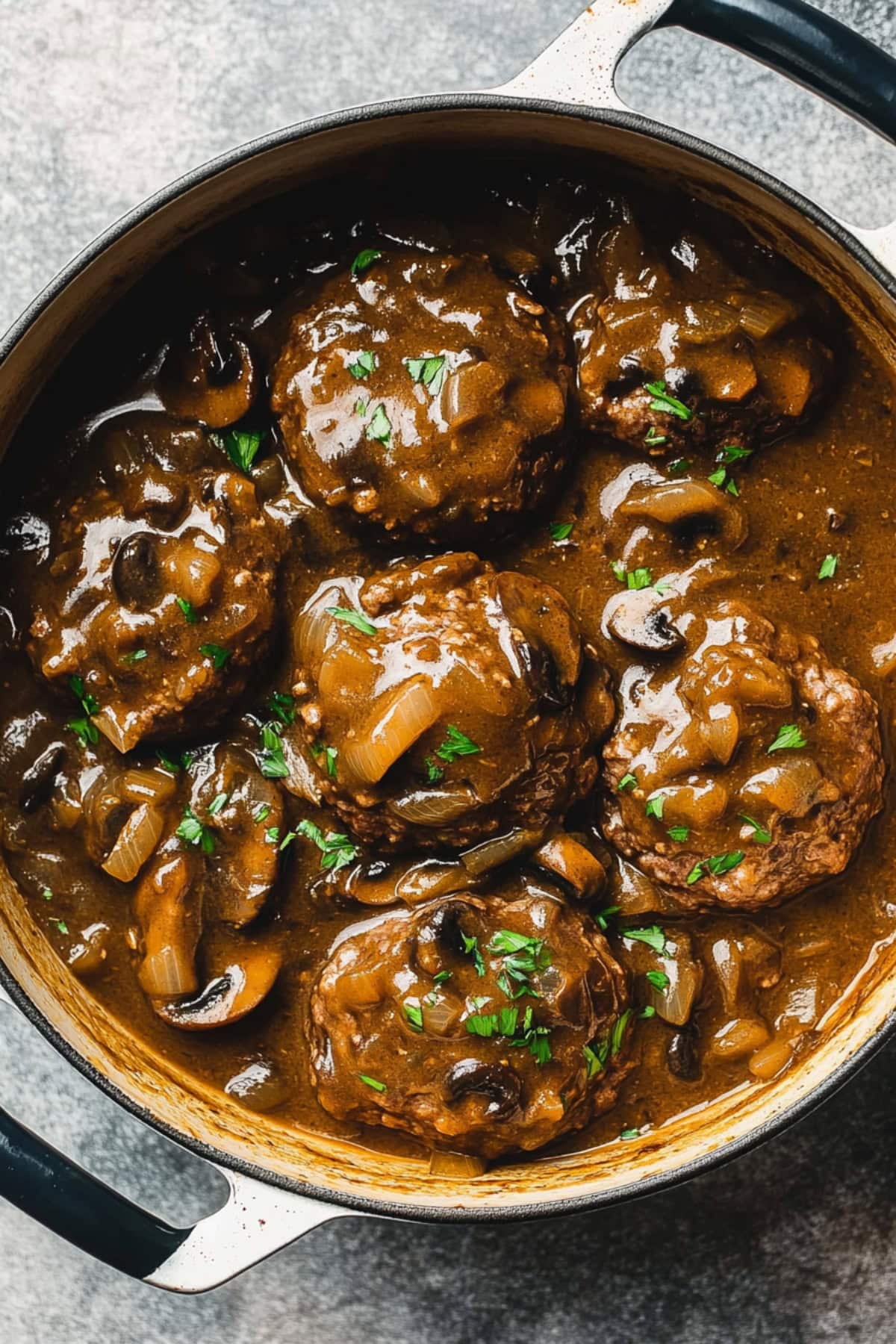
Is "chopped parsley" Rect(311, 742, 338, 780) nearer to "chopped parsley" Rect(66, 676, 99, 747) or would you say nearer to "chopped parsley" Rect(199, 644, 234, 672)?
"chopped parsley" Rect(199, 644, 234, 672)

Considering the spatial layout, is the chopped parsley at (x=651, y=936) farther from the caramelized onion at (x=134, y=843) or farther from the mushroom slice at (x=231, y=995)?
the caramelized onion at (x=134, y=843)

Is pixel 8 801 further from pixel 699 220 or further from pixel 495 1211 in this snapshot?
pixel 699 220

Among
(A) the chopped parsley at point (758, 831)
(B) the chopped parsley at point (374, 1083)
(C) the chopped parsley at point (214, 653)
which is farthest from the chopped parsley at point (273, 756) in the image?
(A) the chopped parsley at point (758, 831)

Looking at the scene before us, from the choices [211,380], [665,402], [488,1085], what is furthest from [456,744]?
[211,380]

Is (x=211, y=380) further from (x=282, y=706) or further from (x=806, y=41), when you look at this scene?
(x=806, y=41)

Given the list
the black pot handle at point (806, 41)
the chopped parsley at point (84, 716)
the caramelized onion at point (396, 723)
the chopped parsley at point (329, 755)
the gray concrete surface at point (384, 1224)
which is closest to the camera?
the black pot handle at point (806, 41)

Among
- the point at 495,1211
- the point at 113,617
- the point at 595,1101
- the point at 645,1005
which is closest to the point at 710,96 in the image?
the point at 113,617
